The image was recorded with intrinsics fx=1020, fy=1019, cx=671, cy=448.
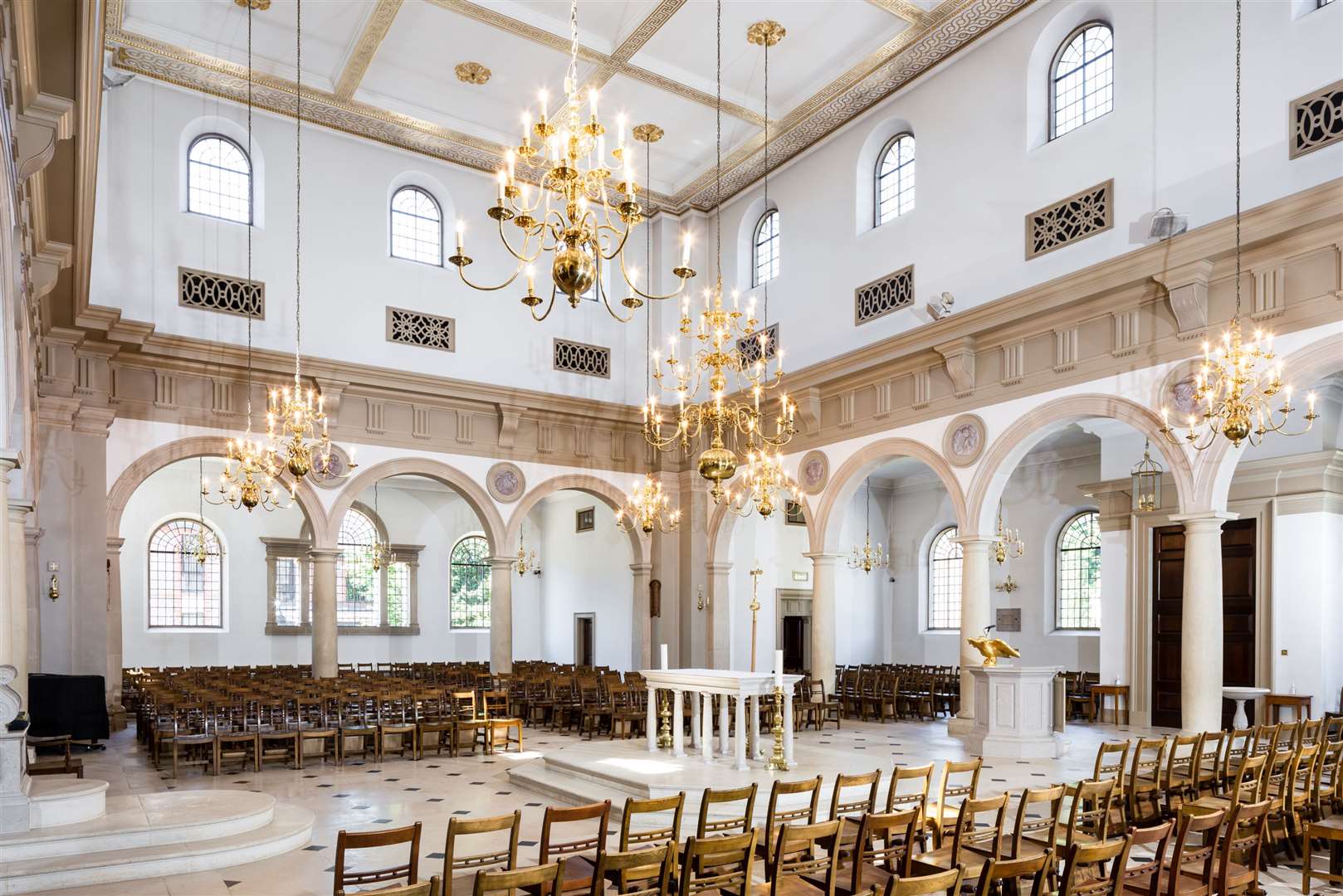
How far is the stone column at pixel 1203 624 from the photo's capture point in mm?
11648

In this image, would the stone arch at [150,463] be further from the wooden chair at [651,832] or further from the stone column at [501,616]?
the wooden chair at [651,832]

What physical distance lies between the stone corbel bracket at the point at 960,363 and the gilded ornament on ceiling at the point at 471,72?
26.8 feet

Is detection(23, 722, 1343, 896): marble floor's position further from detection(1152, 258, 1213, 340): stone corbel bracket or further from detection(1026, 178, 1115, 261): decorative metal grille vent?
detection(1026, 178, 1115, 261): decorative metal grille vent

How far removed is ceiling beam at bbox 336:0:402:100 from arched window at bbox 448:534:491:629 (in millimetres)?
13741

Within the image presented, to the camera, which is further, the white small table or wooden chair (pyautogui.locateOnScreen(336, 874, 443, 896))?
the white small table

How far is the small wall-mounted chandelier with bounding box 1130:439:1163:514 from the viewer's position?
16.4 metres

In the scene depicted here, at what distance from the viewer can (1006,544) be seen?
2045 centimetres

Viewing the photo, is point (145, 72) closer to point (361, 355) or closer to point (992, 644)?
point (361, 355)

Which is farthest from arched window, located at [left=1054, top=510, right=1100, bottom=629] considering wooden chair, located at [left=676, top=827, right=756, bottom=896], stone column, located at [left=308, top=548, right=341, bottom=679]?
wooden chair, located at [left=676, top=827, right=756, bottom=896]

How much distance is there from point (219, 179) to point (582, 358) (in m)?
6.96

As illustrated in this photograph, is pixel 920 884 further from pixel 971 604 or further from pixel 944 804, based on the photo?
pixel 971 604

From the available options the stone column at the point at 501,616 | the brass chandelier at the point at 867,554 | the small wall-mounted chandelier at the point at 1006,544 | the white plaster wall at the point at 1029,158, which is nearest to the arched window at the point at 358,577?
the stone column at the point at 501,616

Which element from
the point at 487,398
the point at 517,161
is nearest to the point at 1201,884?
the point at 487,398

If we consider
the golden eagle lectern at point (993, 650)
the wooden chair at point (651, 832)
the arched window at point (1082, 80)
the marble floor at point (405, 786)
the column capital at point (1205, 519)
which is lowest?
the marble floor at point (405, 786)
